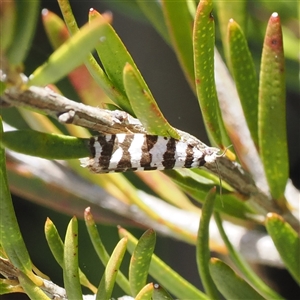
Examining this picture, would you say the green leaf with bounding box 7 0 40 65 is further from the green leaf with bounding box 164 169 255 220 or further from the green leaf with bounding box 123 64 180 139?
the green leaf with bounding box 164 169 255 220

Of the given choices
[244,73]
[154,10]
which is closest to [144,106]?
[244,73]

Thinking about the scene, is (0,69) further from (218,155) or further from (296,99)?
(296,99)

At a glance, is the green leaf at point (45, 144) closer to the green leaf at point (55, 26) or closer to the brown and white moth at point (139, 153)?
the brown and white moth at point (139, 153)

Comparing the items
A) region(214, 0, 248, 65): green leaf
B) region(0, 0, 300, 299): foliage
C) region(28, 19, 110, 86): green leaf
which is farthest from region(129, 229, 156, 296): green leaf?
region(214, 0, 248, 65): green leaf

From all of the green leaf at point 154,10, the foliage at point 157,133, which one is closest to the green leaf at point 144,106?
the foliage at point 157,133

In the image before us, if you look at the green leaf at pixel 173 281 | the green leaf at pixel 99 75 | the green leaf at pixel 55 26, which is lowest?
the green leaf at pixel 173 281

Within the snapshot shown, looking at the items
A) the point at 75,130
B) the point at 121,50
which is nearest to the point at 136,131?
the point at 121,50
